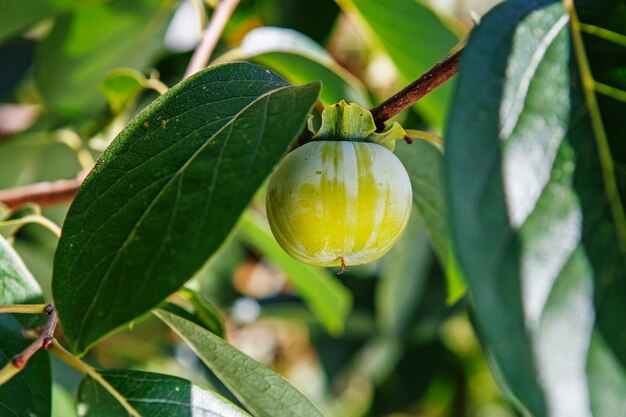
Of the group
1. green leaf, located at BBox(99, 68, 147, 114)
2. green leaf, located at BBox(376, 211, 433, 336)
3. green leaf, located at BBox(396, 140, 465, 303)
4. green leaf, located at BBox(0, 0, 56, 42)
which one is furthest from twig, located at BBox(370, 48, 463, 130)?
green leaf, located at BBox(376, 211, 433, 336)

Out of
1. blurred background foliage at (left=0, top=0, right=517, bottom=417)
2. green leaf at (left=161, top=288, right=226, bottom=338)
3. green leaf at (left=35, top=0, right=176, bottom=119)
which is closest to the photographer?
green leaf at (left=161, top=288, right=226, bottom=338)

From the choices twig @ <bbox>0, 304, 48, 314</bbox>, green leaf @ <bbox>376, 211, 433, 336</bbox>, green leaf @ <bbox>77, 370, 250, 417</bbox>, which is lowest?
green leaf @ <bbox>376, 211, 433, 336</bbox>

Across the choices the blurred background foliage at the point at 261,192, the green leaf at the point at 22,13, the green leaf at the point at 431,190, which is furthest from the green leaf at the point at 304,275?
the green leaf at the point at 22,13

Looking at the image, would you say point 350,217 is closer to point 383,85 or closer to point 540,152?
point 540,152

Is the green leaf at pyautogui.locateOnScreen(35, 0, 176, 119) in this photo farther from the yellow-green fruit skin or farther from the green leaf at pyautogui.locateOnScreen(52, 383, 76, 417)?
the yellow-green fruit skin

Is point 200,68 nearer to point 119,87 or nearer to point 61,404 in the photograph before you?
point 119,87

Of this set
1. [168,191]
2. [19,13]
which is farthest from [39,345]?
[19,13]
